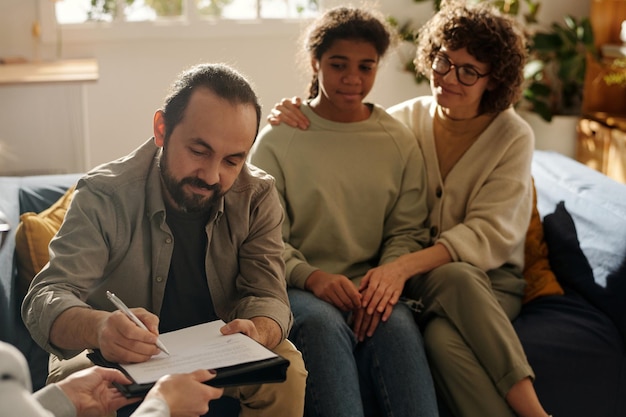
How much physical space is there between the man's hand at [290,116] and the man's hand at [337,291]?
0.46 meters

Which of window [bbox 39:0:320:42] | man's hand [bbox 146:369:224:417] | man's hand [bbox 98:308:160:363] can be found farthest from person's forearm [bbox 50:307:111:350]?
window [bbox 39:0:320:42]

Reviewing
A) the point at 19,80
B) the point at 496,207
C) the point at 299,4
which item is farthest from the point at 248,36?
the point at 496,207

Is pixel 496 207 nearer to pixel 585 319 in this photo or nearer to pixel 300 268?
pixel 585 319

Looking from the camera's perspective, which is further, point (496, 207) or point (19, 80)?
point (19, 80)

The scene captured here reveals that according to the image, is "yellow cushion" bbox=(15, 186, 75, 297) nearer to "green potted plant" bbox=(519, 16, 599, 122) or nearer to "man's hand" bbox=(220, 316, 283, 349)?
"man's hand" bbox=(220, 316, 283, 349)

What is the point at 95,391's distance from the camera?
1.42 metres

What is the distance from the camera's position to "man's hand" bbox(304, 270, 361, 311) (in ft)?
7.09

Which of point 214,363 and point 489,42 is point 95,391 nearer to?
point 214,363

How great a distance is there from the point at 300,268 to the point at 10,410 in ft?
→ 4.18

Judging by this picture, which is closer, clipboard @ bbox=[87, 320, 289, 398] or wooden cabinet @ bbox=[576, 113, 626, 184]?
clipboard @ bbox=[87, 320, 289, 398]

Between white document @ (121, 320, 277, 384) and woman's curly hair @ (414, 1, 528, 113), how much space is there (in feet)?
3.71

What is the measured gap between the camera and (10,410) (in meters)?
1.01

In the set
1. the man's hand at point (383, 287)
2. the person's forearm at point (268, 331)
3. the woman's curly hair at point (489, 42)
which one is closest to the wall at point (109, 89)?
the woman's curly hair at point (489, 42)

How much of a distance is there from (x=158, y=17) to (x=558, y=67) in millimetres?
1995
